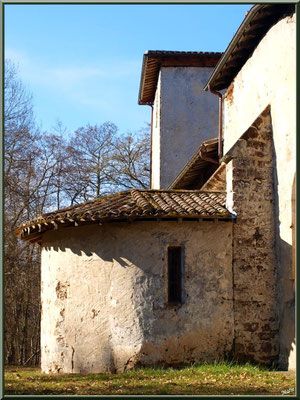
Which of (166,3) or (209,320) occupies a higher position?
(166,3)

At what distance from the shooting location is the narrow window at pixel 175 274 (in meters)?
12.6

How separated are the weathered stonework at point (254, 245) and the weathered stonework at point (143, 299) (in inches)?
9.7

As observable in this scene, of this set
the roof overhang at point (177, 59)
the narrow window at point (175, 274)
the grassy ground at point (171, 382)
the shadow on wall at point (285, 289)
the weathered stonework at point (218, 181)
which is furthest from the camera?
the roof overhang at point (177, 59)

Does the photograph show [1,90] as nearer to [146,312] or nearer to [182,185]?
[146,312]

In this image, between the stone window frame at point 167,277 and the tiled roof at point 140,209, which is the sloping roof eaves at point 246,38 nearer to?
the tiled roof at point 140,209

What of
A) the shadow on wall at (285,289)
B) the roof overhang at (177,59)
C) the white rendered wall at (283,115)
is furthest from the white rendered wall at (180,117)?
the shadow on wall at (285,289)

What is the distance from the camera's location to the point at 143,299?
1243 centimetres

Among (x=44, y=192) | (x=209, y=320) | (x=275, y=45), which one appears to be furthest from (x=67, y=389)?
(x=44, y=192)

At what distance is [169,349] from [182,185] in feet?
25.7

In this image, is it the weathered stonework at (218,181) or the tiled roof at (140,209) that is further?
the weathered stonework at (218,181)

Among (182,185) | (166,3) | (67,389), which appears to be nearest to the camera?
(166,3)

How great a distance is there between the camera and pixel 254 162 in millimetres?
12836

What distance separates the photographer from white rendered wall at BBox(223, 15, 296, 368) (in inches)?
451

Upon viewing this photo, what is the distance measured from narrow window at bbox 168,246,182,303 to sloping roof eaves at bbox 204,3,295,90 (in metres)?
4.90
